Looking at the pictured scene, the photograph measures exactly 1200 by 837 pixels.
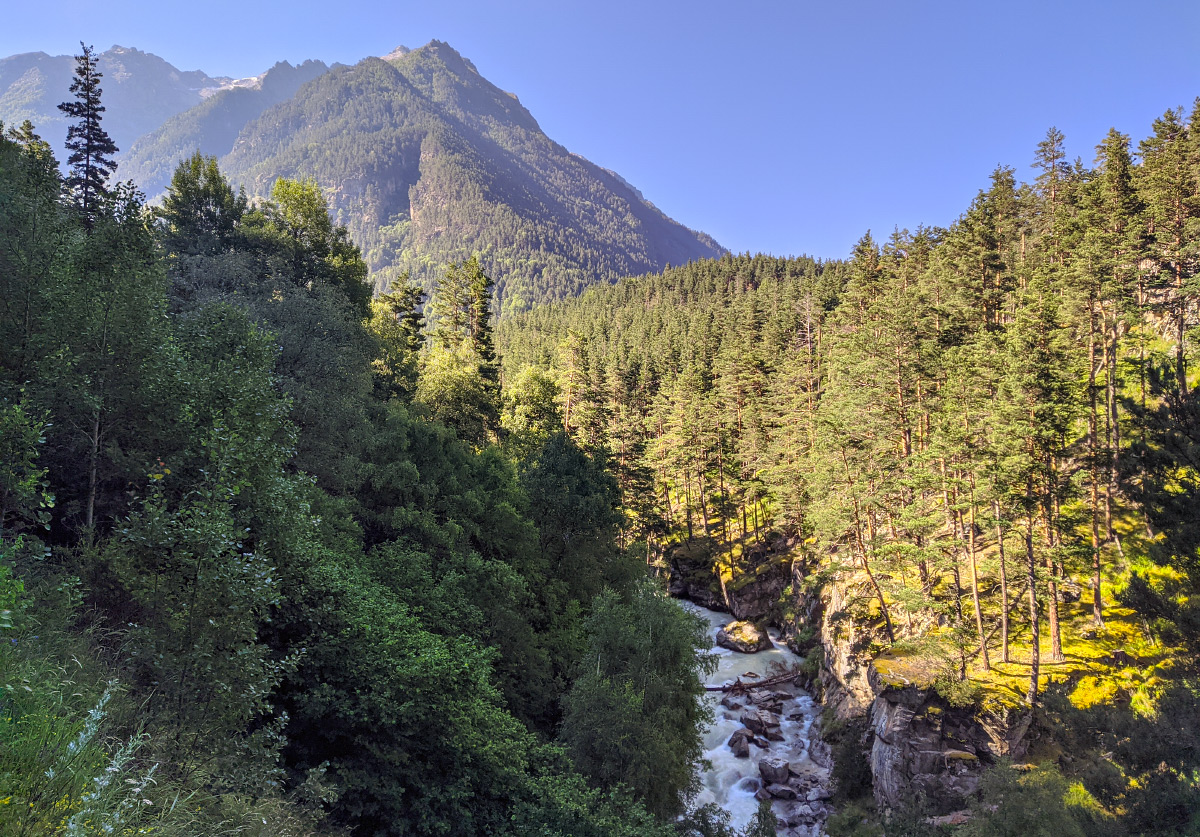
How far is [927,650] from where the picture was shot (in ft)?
87.4

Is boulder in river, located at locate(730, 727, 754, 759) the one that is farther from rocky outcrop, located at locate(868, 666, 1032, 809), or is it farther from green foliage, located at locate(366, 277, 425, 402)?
green foliage, located at locate(366, 277, 425, 402)

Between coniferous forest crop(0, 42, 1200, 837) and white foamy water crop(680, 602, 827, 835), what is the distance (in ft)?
6.16

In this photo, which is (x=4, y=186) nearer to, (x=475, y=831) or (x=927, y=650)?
(x=475, y=831)

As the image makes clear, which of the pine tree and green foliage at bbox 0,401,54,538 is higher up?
the pine tree

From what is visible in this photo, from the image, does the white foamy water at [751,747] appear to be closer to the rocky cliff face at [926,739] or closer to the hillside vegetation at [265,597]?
the rocky cliff face at [926,739]

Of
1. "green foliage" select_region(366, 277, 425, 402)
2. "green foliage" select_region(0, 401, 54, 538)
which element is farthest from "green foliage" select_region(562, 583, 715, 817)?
"green foliage" select_region(366, 277, 425, 402)

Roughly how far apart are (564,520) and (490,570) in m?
7.47

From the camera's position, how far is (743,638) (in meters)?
41.4

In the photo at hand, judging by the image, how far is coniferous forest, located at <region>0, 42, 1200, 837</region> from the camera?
9719mm

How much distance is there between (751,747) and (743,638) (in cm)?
1242

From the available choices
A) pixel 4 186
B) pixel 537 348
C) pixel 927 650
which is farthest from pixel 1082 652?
pixel 537 348

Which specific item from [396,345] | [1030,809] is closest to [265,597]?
[1030,809]

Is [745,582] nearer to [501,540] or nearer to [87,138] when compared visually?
[501,540]

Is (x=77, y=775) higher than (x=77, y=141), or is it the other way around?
(x=77, y=141)
